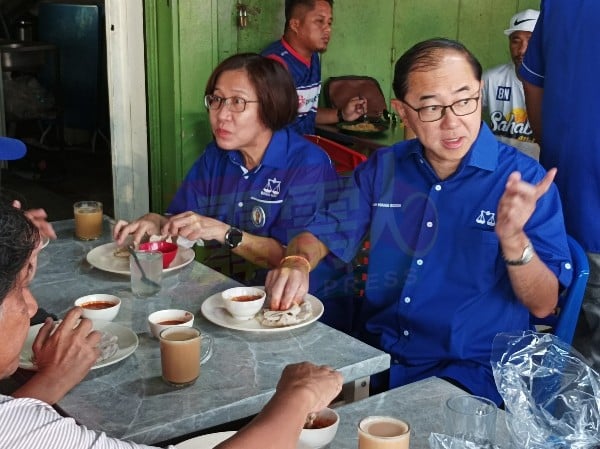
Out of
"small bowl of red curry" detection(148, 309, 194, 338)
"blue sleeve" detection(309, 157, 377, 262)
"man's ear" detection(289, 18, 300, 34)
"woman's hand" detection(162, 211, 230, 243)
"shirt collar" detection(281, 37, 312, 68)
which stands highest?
"man's ear" detection(289, 18, 300, 34)

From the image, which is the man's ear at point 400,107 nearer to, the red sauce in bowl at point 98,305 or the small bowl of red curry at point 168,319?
the small bowl of red curry at point 168,319

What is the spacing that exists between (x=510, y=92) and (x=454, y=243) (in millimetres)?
2211

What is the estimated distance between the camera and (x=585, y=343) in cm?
244

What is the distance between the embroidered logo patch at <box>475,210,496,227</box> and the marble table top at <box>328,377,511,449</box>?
1.62 ft

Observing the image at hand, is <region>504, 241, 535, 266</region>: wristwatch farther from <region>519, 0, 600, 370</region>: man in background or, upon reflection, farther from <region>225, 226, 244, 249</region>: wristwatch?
<region>225, 226, 244, 249</region>: wristwatch

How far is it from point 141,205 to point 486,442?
294 cm

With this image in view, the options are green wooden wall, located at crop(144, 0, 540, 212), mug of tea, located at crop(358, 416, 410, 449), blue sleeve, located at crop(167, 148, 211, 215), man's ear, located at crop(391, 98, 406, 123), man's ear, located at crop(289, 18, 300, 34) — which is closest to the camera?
mug of tea, located at crop(358, 416, 410, 449)

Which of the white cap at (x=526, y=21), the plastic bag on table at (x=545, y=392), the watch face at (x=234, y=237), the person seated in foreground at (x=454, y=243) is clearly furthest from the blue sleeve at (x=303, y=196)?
the white cap at (x=526, y=21)

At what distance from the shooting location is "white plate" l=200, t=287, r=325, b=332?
76.0 inches

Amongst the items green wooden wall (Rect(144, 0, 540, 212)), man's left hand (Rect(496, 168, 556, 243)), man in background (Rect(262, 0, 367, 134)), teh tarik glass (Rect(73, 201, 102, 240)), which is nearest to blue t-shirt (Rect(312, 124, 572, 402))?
man's left hand (Rect(496, 168, 556, 243))

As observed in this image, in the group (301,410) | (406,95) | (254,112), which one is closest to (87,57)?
(254,112)

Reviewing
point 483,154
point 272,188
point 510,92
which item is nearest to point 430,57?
point 483,154

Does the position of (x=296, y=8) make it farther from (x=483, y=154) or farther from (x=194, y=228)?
(x=483, y=154)

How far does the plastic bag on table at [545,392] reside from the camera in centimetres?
146
